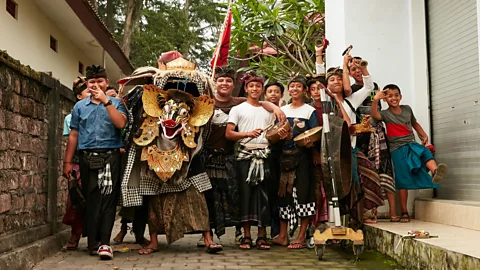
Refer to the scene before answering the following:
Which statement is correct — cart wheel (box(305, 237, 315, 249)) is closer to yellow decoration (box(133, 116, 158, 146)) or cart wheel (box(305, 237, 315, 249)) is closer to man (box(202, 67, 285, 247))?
man (box(202, 67, 285, 247))

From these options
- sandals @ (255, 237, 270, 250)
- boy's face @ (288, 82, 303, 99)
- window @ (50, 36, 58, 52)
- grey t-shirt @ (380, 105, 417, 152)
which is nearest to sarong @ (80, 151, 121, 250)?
sandals @ (255, 237, 270, 250)

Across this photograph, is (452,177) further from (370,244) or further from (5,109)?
(5,109)

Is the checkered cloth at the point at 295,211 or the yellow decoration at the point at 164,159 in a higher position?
the yellow decoration at the point at 164,159

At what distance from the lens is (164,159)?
17.8 ft

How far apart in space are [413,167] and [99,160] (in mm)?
3264

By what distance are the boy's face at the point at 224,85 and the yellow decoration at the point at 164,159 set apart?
43.1 inches

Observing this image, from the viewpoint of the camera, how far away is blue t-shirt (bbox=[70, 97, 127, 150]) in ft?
18.0

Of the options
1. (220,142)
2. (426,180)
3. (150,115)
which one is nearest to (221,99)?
(220,142)

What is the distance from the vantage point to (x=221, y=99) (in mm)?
6387

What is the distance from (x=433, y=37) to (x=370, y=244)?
2733 millimetres

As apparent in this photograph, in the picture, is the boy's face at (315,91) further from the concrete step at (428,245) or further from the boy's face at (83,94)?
the boy's face at (83,94)

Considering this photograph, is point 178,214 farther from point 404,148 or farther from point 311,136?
point 404,148

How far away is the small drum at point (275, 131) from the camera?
18.7 ft

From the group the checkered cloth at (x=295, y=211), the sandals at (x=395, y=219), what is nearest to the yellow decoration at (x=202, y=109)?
the checkered cloth at (x=295, y=211)
